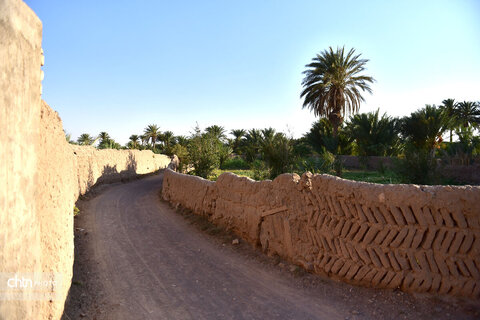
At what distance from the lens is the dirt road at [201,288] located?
374 cm

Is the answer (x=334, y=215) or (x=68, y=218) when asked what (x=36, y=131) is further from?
(x=334, y=215)

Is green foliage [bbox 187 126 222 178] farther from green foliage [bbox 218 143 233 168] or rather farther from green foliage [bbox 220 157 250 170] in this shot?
green foliage [bbox 220 157 250 170]

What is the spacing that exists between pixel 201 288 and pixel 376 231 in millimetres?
2674

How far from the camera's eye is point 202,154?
16.0 m

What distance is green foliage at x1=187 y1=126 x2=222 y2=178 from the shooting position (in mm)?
15945

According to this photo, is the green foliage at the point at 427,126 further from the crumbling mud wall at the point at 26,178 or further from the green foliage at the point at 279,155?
the crumbling mud wall at the point at 26,178

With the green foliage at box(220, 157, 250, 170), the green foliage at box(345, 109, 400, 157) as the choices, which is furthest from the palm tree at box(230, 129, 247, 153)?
the green foliage at box(345, 109, 400, 157)

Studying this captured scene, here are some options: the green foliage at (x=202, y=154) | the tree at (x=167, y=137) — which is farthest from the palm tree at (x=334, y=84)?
the tree at (x=167, y=137)

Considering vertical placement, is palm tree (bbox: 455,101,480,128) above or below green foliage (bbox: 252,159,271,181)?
above

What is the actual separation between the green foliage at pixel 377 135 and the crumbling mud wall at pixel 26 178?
1073 inches

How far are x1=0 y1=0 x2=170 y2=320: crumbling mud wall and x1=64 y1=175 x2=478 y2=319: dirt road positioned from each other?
0.95 m

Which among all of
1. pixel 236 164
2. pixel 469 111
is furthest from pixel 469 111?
pixel 236 164

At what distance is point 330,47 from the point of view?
2711 cm

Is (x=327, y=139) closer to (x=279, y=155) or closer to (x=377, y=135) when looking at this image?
(x=377, y=135)
